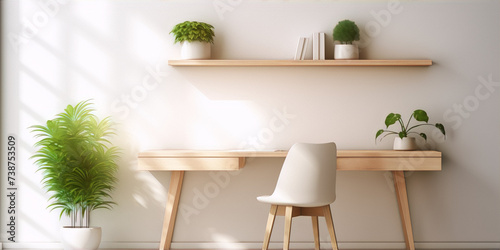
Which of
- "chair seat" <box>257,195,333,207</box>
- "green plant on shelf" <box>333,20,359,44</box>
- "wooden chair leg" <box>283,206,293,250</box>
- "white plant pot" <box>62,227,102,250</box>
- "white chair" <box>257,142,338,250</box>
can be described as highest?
"green plant on shelf" <box>333,20,359,44</box>

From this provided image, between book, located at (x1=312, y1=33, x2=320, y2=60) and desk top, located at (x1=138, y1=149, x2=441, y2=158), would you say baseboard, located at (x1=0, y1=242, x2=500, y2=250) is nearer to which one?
desk top, located at (x1=138, y1=149, x2=441, y2=158)

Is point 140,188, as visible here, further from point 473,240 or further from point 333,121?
point 473,240

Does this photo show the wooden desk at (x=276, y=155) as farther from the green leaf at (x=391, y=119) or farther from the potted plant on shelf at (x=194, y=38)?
the potted plant on shelf at (x=194, y=38)

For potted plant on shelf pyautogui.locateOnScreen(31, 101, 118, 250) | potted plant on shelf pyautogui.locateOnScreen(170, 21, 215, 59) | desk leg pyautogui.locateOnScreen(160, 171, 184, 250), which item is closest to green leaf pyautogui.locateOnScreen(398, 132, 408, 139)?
A: potted plant on shelf pyautogui.locateOnScreen(170, 21, 215, 59)

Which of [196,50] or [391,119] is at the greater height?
[196,50]

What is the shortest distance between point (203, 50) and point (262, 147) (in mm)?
933

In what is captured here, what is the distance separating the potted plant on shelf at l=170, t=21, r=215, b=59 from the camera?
15.8ft

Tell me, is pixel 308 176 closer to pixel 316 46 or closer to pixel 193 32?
pixel 316 46

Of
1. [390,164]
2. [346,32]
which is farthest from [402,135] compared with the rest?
[346,32]

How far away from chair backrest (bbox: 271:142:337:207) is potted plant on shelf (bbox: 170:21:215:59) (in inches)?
51.2

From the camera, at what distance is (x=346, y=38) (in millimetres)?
4805

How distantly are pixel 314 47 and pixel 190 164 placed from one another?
140 cm

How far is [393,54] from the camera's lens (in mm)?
4977

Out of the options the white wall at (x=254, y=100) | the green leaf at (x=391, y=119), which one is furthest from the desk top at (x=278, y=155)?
the white wall at (x=254, y=100)
